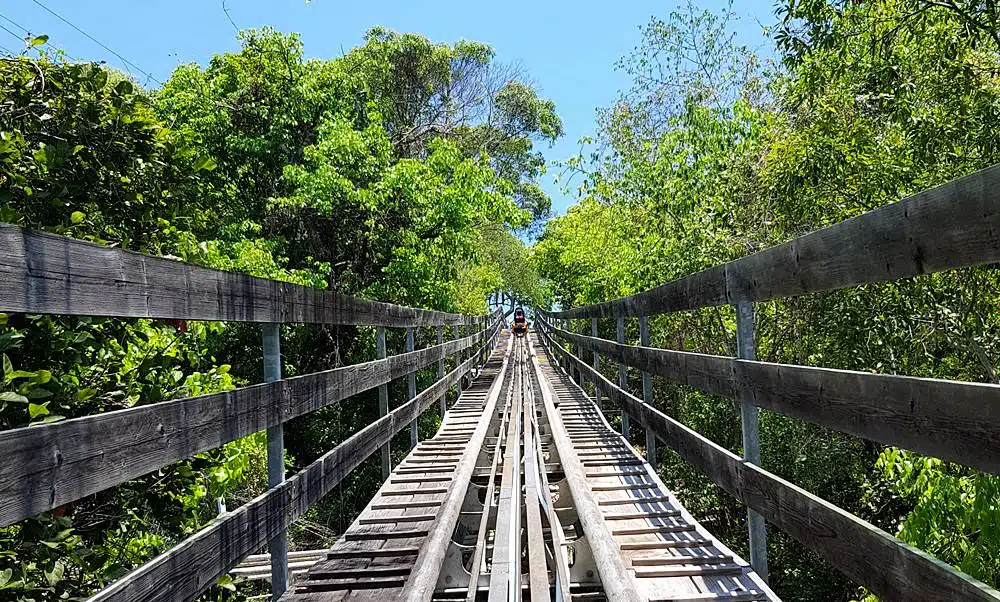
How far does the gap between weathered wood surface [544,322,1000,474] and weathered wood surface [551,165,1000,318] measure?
10.8 inches

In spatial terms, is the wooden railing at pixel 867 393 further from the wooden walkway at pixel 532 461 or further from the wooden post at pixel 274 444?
the wooden post at pixel 274 444

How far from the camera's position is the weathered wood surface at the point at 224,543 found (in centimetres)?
184

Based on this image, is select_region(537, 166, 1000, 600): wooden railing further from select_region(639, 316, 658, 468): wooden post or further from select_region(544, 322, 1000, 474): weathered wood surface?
select_region(639, 316, 658, 468): wooden post

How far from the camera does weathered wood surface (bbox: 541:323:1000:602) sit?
63.8 inches

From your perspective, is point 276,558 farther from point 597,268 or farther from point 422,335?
point 597,268

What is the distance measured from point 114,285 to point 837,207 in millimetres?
7003

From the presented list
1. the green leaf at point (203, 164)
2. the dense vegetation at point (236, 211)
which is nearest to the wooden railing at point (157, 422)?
the dense vegetation at point (236, 211)

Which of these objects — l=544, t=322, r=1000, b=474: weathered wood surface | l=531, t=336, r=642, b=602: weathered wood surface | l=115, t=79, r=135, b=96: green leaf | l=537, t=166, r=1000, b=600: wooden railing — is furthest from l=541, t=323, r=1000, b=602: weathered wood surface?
l=115, t=79, r=135, b=96: green leaf

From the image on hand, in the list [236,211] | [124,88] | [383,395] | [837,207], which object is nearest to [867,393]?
[124,88]

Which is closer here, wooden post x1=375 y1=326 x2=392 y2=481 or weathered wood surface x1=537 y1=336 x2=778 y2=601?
weathered wood surface x1=537 y1=336 x2=778 y2=601

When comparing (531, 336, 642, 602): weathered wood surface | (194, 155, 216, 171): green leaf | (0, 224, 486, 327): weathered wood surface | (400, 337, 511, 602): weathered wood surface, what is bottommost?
(400, 337, 511, 602): weathered wood surface

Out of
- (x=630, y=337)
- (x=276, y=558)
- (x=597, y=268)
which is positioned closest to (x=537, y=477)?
(x=276, y=558)

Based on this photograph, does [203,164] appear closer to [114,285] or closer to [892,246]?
[114,285]

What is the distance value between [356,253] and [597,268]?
6915 millimetres
